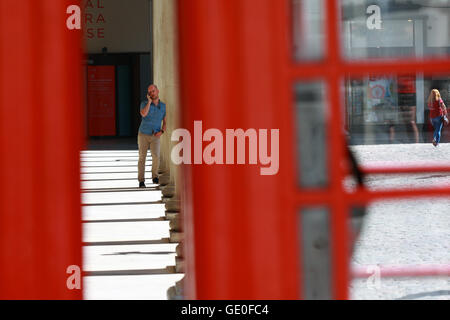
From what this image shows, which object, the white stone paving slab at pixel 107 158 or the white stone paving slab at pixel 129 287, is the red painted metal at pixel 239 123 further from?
the white stone paving slab at pixel 107 158

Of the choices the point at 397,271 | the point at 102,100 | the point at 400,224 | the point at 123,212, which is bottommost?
the point at 123,212

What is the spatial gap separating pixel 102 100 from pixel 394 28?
27630mm

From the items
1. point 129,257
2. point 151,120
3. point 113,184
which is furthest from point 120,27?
point 129,257

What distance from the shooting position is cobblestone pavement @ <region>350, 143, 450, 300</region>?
8.25 feet

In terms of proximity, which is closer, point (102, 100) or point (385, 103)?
point (385, 103)

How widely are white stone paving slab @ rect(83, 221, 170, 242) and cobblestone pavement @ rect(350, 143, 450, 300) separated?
4.62 m

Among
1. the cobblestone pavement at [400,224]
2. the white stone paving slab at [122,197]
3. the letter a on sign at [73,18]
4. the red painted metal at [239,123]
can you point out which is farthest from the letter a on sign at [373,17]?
the white stone paving slab at [122,197]

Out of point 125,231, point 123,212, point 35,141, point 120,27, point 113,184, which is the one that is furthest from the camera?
point 120,27

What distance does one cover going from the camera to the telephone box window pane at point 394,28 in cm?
209

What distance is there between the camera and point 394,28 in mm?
2145

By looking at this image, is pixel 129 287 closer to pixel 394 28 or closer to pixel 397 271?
pixel 397 271

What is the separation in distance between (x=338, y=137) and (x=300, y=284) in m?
0.36

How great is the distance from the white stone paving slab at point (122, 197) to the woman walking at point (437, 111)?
8.55 meters
